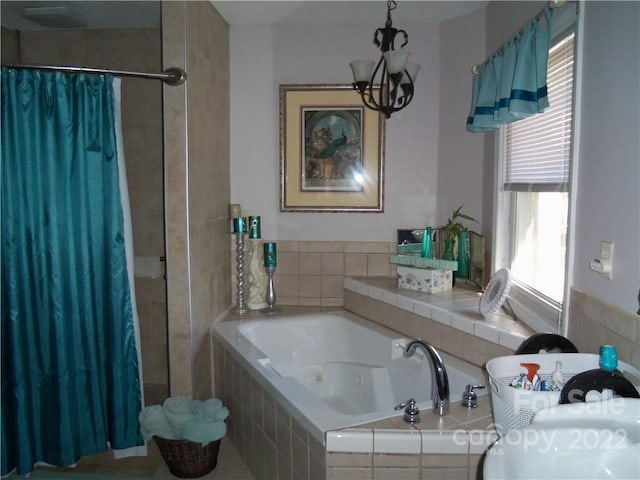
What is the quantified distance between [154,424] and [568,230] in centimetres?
194

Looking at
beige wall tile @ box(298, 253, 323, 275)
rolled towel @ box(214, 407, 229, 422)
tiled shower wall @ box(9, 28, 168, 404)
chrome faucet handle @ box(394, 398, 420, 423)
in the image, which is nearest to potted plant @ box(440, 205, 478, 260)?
beige wall tile @ box(298, 253, 323, 275)

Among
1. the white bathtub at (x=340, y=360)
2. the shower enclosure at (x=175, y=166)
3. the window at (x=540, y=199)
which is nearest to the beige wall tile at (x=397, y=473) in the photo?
the white bathtub at (x=340, y=360)

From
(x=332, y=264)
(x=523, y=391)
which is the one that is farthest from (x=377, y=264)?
(x=523, y=391)

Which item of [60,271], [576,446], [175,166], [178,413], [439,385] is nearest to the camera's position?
[576,446]

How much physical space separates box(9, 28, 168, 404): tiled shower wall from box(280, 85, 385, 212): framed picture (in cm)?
78

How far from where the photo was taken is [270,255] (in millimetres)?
3125

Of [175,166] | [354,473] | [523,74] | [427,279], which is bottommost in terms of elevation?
[354,473]

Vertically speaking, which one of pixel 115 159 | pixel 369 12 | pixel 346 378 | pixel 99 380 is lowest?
pixel 346 378

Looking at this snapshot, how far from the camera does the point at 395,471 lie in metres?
1.59

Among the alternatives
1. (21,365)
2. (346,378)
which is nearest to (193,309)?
(21,365)

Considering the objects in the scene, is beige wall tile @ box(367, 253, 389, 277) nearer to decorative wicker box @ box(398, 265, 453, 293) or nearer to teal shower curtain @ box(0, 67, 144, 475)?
decorative wicker box @ box(398, 265, 453, 293)

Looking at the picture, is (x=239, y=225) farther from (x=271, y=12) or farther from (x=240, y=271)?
(x=271, y=12)

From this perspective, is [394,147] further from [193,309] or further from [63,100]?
[63,100]

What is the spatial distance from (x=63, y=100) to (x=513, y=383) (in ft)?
6.79
